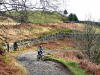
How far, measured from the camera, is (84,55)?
4056 centimetres

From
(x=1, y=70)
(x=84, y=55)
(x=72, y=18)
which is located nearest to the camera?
(x=1, y=70)

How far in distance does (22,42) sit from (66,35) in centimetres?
2505

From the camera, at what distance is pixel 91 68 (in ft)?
78.2

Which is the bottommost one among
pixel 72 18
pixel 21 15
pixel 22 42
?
pixel 72 18

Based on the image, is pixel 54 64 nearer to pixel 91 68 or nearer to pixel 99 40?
pixel 91 68

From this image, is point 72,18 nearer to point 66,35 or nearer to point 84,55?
point 66,35

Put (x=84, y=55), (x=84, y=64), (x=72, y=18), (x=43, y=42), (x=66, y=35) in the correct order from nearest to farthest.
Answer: (x=84, y=64) → (x=84, y=55) → (x=43, y=42) → (x=66, y=35) → (x=72, y=18)

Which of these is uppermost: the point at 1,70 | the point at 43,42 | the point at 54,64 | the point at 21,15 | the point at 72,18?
the point at 21,15

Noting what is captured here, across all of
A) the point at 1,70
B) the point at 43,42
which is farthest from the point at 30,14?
the point at 43,42

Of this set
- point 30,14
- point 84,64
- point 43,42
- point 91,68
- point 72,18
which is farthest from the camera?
point 72,18

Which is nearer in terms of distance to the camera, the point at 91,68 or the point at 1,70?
the point at 1,70

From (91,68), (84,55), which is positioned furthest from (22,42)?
(91,68)

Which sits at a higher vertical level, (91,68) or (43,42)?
(91,68)

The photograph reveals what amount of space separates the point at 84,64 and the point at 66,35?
1722 inches
